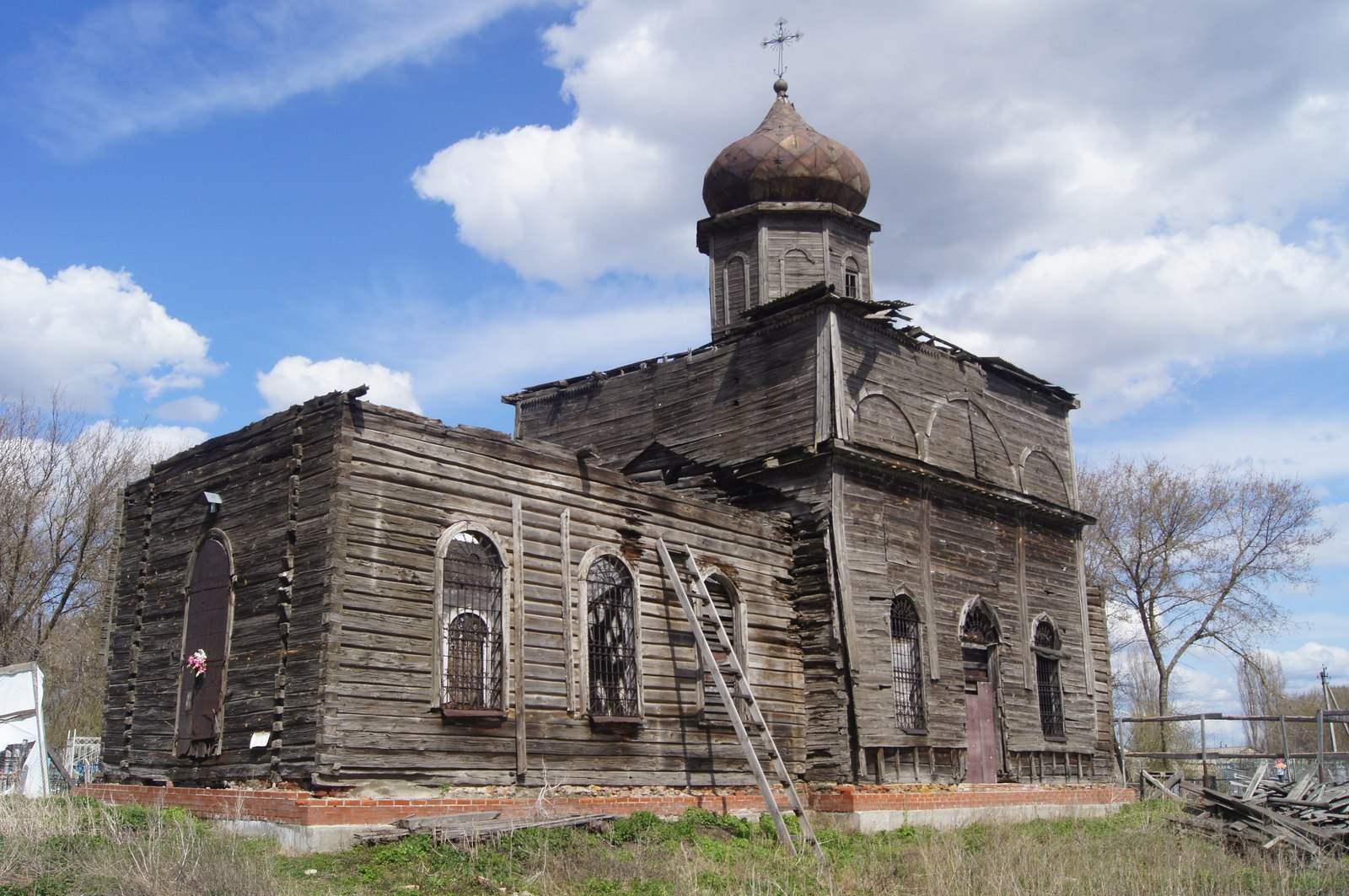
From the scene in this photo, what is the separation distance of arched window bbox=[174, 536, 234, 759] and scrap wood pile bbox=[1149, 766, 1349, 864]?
13133mm

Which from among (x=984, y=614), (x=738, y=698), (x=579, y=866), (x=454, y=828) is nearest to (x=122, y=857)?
(x=454, y=828)

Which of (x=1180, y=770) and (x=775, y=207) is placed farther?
(x=1180, y=770)

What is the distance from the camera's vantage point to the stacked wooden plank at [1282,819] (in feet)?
52.5

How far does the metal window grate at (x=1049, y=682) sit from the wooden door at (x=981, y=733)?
180 cm

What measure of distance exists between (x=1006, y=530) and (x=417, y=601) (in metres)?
13.0

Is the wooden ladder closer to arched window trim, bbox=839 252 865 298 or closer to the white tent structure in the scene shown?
arched window trim, bbox=839 252 865 298

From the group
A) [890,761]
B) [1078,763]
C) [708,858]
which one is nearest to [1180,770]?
[1078,763]

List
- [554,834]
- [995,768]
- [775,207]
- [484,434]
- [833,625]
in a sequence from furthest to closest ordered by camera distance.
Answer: [775,207]
[995,768]
[833,625]
[484,434]
[554,834]

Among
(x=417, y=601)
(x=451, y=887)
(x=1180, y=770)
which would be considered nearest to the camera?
(x=451, y=887)

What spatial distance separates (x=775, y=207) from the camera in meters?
24.7

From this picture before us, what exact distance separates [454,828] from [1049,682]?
14752mm

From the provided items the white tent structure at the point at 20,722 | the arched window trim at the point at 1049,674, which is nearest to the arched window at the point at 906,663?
the arched window trim at the point at 1049,674

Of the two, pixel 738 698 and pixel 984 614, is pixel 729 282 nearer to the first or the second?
pixel 984 614

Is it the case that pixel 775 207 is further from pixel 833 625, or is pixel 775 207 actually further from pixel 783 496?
pixel 833 625
